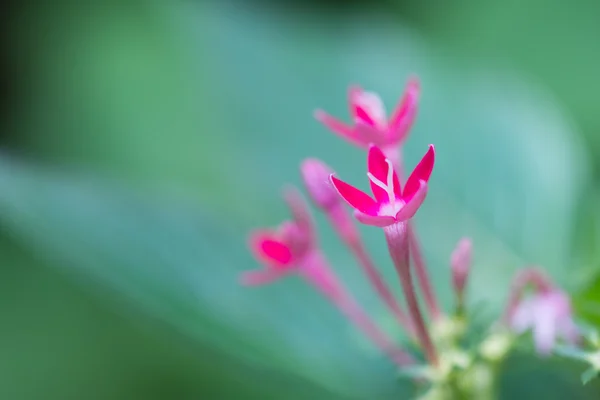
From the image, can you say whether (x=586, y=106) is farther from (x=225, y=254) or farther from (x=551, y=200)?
(x=225, y=254)

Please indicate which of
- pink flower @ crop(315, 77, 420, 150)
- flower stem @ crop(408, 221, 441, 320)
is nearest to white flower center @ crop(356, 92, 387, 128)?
pink flower @ crop(315, 77, 420, 150)

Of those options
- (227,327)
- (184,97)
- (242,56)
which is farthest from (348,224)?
(184,97)

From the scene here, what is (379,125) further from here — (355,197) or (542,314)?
(542,314)

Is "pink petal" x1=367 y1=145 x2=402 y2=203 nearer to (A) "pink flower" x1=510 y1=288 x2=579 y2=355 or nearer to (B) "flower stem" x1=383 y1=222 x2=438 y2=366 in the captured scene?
(B) "flower stem" x1=383 y1=222 x2=438 y2=366

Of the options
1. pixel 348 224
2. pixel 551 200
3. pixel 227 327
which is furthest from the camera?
pixel 551 200

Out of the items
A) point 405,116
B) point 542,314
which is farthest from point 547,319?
point 405,116

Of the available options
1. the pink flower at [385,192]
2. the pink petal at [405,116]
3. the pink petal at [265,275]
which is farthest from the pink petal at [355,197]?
the pink petal at [265,275]
